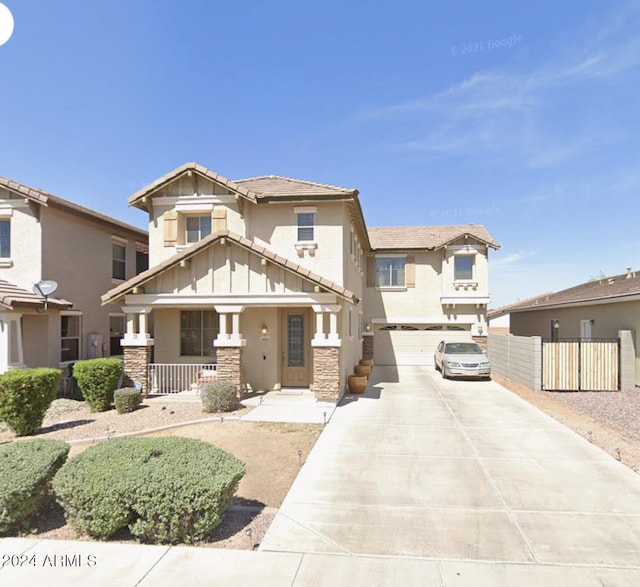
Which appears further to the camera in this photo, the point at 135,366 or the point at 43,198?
the point at 43,198

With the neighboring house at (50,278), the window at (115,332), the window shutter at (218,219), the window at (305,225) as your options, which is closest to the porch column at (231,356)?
the window shutter at (218,219)

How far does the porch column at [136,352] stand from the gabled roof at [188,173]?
4056mm

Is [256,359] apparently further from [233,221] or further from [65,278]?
[65,278]

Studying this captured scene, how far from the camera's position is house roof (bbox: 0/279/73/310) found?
12334mm

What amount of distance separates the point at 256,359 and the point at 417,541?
963 centimetres

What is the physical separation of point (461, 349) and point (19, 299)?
657 inches

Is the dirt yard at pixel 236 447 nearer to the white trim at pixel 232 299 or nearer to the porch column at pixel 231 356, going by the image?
the porch column at pixel 231 356

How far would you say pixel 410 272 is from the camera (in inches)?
879

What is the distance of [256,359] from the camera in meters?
13.7

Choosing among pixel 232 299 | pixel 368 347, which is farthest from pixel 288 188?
pixel 368 347

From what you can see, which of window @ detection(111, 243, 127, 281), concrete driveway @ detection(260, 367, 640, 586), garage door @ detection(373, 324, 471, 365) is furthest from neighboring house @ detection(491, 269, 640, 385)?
window @ detection(111, 243, 127, 281)

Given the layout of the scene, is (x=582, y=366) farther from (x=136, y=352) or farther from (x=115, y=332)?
(x=115, y=332)

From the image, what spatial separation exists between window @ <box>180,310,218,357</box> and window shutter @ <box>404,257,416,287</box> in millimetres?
11832

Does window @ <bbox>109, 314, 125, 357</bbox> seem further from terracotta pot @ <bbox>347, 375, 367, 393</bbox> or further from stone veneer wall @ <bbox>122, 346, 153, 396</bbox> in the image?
terracotta pot @ <bbox>347, 375, 367, 393</bbox>
